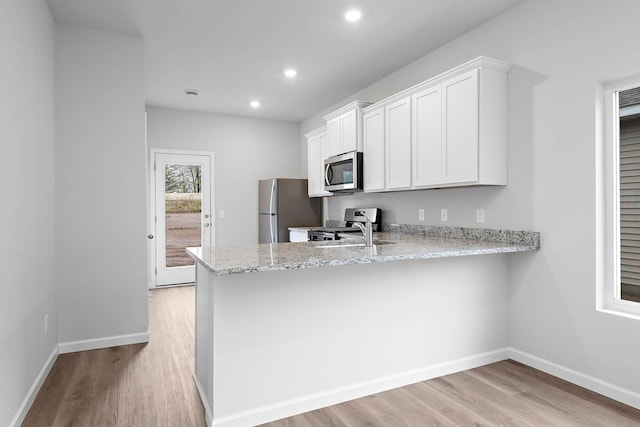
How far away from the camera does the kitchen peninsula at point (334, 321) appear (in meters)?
2.06

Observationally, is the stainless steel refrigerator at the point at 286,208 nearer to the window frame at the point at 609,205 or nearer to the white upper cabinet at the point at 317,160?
the white upper cabinet at the point at 317,160

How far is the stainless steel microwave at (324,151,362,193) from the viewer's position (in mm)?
4191

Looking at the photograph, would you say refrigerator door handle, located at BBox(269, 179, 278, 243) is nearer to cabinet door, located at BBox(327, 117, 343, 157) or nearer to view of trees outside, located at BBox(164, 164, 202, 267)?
view of trees outside, located at BBox(164, 164, 202, 267)

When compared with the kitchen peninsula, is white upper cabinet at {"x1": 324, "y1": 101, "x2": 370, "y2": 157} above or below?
above

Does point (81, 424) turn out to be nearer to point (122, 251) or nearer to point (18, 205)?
point (18, 205)

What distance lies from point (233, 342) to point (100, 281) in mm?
1845

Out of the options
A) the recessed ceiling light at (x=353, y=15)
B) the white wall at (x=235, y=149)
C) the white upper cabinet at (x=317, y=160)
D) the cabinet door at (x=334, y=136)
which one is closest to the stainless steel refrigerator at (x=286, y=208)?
the white upper cabinet at (x=317, y=160)

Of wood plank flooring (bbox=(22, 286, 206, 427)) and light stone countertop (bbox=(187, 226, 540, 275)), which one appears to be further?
wood plank flooring (bbox=(22, 286, 206, 427))

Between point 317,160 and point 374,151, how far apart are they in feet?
4.89

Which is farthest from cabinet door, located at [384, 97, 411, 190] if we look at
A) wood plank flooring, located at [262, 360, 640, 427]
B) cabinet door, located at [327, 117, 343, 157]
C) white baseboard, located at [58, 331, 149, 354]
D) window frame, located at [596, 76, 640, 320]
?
white baseboard, located at [58, 331, 149, 354]

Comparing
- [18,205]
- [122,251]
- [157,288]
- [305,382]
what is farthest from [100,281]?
[157,288]

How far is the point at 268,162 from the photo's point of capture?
641 cm

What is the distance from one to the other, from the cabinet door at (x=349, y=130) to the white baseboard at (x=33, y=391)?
3.20m

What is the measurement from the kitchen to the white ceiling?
0.66ft
